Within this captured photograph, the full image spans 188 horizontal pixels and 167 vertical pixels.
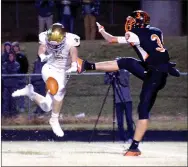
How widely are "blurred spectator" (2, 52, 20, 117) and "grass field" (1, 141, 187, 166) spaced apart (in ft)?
11.4

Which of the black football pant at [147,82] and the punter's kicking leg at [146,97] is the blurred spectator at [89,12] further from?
the punter's kicking leg at [146,97]

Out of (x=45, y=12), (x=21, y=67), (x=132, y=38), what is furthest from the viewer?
(x=45, y=12)

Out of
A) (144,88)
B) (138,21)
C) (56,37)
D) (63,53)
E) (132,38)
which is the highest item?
(138,21)

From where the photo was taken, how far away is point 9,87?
72.0 ft

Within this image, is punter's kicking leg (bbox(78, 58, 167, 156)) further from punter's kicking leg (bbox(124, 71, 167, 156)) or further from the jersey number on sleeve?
the jersey number on sleeve

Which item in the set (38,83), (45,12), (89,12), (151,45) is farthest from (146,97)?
(45,12)

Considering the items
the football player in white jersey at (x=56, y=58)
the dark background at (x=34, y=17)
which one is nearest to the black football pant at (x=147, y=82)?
the football player in white jersey at (x=56, y=58)

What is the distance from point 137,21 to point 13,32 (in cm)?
1345

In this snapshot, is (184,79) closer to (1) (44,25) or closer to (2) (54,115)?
(1) (44,25)

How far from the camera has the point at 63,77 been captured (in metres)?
16.9

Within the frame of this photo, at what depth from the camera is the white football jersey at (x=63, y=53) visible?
16.7 metres

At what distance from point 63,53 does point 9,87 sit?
537 cm

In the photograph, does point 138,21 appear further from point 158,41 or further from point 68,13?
point 68,13

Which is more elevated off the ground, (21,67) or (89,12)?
(89,12)
